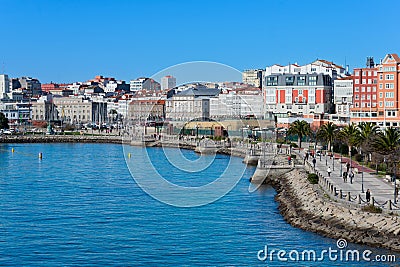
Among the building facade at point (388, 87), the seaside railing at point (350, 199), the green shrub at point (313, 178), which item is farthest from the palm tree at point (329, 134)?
the seaside railing at point (350, 199)

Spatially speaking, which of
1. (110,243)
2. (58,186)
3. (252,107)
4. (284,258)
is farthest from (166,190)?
(252,107)

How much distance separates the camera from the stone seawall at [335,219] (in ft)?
55.1

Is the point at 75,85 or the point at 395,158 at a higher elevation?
the point at 75,85

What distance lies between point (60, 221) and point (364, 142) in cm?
1455

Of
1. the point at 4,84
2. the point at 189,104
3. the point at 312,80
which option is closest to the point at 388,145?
the point at 312,80

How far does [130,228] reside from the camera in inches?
802

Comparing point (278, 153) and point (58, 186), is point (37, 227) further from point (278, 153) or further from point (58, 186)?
point (278, 153)

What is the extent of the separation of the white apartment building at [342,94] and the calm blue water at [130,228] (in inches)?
1164

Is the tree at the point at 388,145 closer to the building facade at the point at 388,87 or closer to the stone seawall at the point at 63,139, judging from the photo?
the building facade at the point at 388,87

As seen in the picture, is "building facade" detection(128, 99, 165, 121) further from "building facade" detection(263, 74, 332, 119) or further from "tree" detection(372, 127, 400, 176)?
"tree" detection(372, 127, 400, 176)

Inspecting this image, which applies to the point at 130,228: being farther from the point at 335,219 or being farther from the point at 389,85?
the point at 389,85

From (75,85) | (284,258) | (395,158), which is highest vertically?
(75,85)

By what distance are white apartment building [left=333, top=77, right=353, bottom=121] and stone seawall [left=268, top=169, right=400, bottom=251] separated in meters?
36.3

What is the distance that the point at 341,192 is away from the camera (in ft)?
68.4
